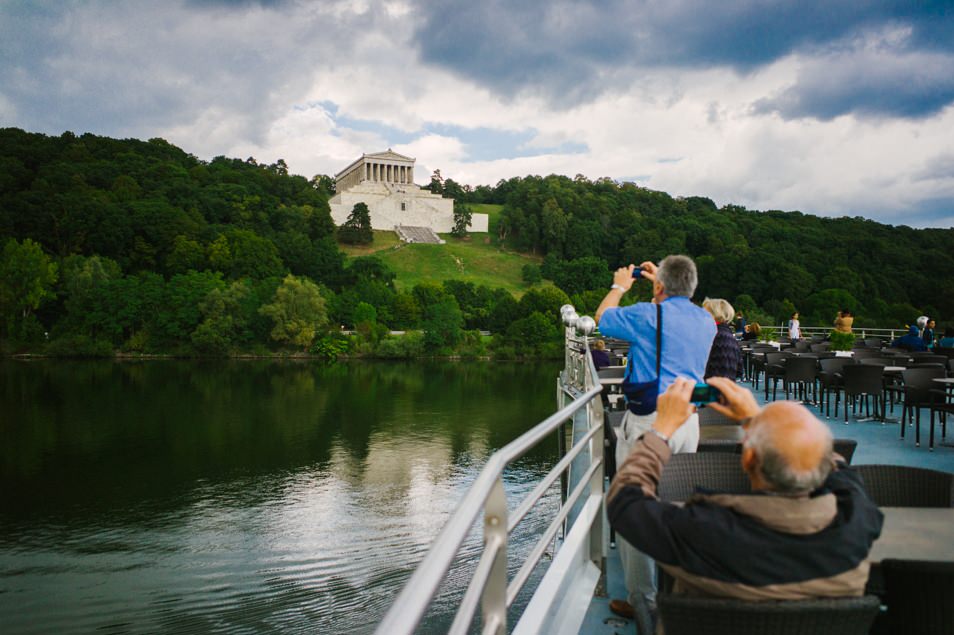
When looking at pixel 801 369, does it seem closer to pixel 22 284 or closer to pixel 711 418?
pixel 711 418

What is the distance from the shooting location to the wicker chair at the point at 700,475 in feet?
9.09

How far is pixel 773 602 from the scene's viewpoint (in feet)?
5.62

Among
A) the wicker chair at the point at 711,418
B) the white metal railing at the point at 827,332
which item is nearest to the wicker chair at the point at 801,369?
the wicker chair at the point at 711,418

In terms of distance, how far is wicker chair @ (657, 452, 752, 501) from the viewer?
2.77 m

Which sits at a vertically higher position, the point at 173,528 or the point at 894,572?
the point at 894,572

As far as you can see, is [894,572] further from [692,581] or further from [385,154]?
[385,154]

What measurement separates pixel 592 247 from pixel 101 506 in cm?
8702

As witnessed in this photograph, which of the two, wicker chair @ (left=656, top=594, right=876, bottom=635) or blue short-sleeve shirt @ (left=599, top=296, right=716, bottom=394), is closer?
wicker chair @ (left=656, top=594, right=876, bottom=635)

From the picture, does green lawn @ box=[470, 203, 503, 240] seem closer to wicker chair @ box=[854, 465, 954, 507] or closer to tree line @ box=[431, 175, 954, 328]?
tree line @ box=[431, 175, 954, 328]

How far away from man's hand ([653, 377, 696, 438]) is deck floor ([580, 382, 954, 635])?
156cm

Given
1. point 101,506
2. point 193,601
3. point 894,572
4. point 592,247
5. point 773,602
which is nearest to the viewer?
point 773,602

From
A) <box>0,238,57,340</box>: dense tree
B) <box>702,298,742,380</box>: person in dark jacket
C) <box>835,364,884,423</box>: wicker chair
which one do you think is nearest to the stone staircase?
<box>0,238,57,340</box>: dense tree

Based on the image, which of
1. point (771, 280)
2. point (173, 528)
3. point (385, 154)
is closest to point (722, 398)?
point (173, 528)

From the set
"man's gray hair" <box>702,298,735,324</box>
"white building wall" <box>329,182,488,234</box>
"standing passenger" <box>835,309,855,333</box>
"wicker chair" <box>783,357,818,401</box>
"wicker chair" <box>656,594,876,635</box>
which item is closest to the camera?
"wicker chair" <box>656,594,876,635</box>
